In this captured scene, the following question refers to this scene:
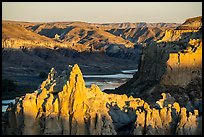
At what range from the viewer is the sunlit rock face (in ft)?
110

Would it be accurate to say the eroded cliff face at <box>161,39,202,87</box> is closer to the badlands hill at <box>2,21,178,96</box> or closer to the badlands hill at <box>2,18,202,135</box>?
the badlands hill at <box>2,18,202,135</box>

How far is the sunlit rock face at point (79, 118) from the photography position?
33.7 meters

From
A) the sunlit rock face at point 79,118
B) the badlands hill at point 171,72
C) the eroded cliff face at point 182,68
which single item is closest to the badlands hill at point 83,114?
the sunlit rock face at point 79,118

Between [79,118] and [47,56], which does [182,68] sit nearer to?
[79,118]

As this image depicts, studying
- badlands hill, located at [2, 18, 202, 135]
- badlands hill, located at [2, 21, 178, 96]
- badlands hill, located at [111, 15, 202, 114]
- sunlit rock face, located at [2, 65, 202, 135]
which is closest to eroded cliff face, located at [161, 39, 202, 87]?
badlands hill, located at [111, 15, 202, 114]

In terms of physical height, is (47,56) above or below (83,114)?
above

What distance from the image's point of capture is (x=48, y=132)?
33.5 metres

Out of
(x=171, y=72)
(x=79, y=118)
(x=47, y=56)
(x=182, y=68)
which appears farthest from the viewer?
(x=47, y=56)

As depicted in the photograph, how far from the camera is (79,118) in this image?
33906 mm

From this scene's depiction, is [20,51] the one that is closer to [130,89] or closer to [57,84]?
[130,89]

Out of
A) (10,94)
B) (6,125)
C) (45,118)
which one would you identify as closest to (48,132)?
(45,118)

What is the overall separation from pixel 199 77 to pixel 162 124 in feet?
70.7

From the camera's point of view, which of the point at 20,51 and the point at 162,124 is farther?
the point at 20,51

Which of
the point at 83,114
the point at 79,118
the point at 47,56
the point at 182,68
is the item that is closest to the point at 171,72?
the point at 182,68
